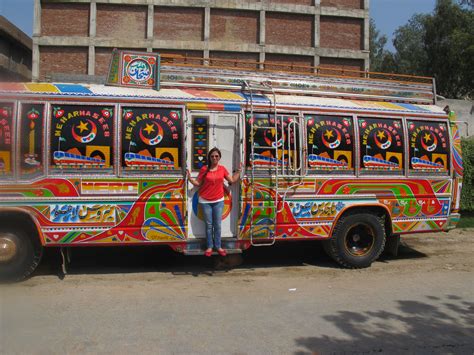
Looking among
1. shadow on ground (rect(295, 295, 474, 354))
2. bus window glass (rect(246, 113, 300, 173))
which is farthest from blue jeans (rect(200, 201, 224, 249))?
shadow on ground (rect(295, 295, 474, 354))

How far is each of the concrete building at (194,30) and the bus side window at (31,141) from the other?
21.4 metres

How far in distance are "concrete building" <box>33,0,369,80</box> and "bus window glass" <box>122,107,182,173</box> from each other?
2134cm

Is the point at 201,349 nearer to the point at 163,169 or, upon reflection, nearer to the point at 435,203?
the point at 163,169

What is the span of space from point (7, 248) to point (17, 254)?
0.15 m

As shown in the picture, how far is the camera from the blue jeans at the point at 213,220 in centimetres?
610

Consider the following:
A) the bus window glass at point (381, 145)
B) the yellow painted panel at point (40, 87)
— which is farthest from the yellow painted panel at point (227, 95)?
the yellow painted panel at point (40, 87)

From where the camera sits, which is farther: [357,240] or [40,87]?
[357,240]

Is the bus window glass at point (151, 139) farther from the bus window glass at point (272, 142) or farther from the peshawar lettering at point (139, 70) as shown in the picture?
the bus window glass at point (272, 142)

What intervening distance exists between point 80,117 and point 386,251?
5.91 m

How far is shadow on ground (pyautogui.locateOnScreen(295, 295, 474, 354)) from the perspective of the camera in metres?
4.10

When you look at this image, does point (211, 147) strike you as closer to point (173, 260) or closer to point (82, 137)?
point (82, 137)

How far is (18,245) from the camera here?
18.8ft

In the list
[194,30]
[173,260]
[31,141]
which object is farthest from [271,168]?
[194,30]

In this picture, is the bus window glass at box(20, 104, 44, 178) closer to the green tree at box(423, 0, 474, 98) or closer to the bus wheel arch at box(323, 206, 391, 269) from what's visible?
the bus wheel arch at box(323, 206, 391, 269)
